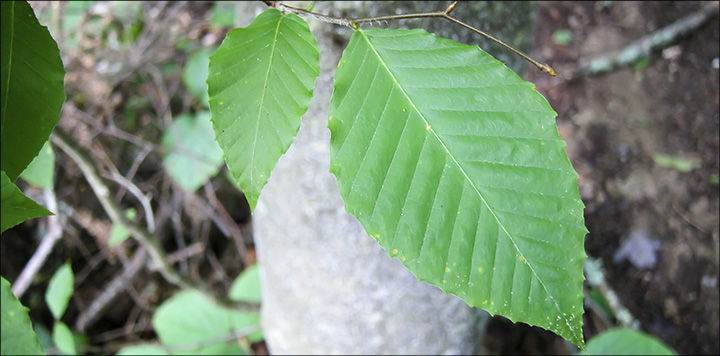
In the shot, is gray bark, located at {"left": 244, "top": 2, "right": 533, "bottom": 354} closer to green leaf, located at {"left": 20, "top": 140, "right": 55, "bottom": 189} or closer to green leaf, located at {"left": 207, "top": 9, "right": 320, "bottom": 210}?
green leaf, located at {"left": 207, "top": 9, "right": 320, "bottom": 210}

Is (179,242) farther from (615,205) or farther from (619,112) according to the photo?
(619,112)

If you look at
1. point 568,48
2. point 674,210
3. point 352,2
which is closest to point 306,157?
point 352,2

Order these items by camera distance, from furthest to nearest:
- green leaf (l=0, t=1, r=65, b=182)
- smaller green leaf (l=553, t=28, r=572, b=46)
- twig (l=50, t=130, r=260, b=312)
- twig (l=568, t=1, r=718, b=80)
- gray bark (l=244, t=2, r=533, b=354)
A: smaller green leaf (l=553, t=28, r=572, b=46) → twig (l=568, t=1, r=718, b=80) → twig (l=50, t=130, r=260, b=312) → gray bark (l=244, t=2, r=533, b=354) → green leaf (l=0, t=1, r=65, b=182)

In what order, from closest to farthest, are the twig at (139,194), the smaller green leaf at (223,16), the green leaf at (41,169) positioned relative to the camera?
the green leaf at (41,169), the twig at (139,194), the smaller green leaf at (223,16)

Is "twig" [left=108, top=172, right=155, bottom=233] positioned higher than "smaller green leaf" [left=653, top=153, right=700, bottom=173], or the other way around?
"twig" [left=108, top=172, right=155, bottom=233]

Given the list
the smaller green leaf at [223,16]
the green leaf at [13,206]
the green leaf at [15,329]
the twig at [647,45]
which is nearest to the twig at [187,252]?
the smaller green leaf at [223,16]

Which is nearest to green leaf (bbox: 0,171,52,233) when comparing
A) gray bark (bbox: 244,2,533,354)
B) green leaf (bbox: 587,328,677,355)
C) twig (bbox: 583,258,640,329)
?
gray bark (bbox: 244,2,533,354)

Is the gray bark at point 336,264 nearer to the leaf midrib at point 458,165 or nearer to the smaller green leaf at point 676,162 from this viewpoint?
the leaf midrib at point 458,165
